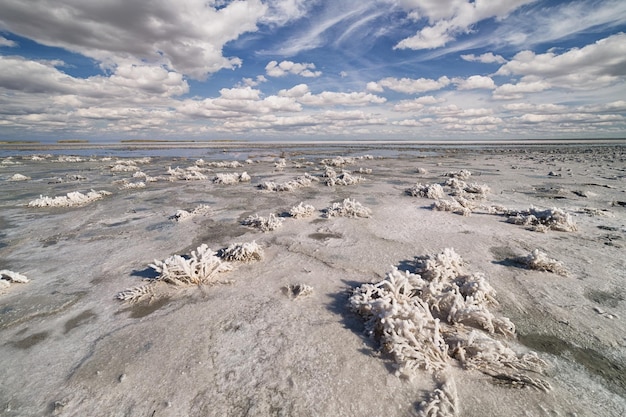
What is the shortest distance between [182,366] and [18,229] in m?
9.05

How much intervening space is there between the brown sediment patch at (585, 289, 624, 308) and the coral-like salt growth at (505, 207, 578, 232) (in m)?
3.02

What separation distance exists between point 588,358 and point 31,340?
7182 millimetres

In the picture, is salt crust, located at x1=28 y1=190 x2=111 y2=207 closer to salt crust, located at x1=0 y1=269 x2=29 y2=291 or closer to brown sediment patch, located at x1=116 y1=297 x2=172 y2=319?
salt crust, located at x1=0 y1=269 x2=29 y2=291

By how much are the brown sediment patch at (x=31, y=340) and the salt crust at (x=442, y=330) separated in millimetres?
4374

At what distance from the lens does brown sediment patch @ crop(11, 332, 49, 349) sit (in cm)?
370

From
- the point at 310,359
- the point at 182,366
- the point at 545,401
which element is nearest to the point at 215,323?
the point at 182,366

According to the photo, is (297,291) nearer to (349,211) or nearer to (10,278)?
(349,211)

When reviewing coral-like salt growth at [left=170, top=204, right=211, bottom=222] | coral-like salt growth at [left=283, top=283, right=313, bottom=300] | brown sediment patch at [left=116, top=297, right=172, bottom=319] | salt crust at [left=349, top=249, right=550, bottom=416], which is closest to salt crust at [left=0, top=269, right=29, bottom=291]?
brown sediment patch at [left=116, top=297, right=172, bottom=319]

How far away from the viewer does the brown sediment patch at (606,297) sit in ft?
14.3

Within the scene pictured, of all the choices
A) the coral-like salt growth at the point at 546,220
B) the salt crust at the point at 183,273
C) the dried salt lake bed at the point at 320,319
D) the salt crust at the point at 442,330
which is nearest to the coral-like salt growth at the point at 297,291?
the dried salt lake bed at the point at 320,319

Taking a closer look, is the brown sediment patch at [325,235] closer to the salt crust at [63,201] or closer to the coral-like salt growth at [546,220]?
the coral-like salt growth at [546,220]

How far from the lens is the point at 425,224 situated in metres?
8.30

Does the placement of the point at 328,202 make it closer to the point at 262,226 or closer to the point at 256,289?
the point at 262,226

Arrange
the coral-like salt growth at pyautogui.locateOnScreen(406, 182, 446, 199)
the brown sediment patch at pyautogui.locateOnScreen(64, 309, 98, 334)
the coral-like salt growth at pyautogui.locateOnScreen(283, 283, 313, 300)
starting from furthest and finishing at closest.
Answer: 1. the coral-like salt growth at pyautogui.locateOnScreen(406, 182, 446, 199)
2. the coral-like salt growth at pyautogui.locateOnScreen(283, 283, 313, 300)
3. the brown sediment patch at pyautogui.locateOnScreen(64, 309, 98, 334)
